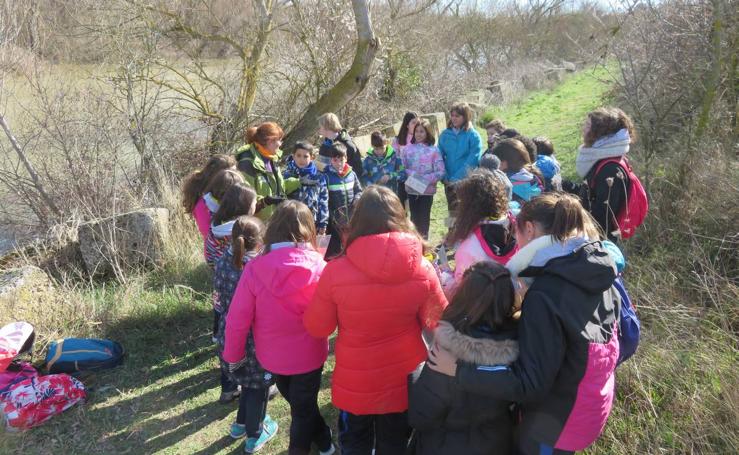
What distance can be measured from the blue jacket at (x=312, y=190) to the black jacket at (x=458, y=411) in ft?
8.06

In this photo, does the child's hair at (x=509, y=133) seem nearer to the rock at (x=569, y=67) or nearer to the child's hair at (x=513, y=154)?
the child's hair at (x=513, y=154)

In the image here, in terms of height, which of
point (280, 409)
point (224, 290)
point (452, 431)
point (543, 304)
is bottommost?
point (280, 409)

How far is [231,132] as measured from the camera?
796 cm

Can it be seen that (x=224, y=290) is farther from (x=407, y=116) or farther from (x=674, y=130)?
(x=674, y=130)

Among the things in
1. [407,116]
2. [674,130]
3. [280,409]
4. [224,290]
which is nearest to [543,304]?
[224,290]

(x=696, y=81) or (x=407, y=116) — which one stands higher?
(x=407, y=116)

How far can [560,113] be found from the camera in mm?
13047

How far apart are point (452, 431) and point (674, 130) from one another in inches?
243

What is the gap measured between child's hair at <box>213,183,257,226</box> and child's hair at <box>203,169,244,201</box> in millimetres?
197

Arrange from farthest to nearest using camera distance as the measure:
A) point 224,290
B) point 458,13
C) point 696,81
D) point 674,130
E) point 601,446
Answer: point 458,13
point 674,130
point 696,81
point 224,290
point 601,446

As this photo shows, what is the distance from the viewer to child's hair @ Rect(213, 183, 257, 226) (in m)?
3.24

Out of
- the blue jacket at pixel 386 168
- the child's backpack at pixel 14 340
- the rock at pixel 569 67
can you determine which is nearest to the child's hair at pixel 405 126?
the blue jacket at pixel 386 168

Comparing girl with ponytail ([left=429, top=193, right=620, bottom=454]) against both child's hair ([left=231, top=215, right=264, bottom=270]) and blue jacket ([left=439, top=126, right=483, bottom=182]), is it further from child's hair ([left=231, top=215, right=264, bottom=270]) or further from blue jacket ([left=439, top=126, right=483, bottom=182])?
blue jacket ([left=439, top=126, right=483, bottom=182])

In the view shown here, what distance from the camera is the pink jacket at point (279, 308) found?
2.53m
